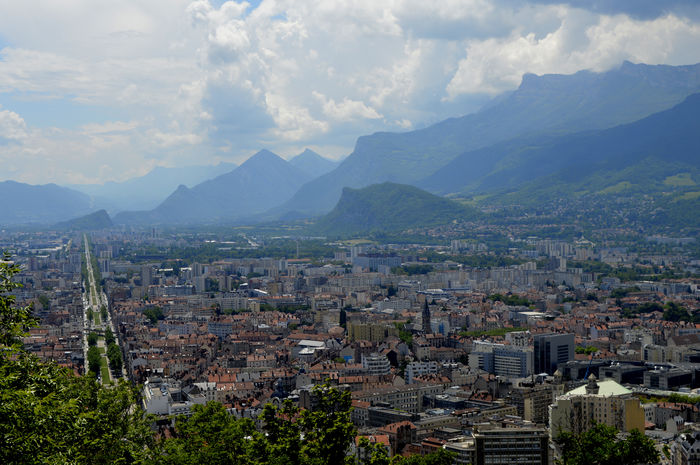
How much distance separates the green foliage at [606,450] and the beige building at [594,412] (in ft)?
22.8

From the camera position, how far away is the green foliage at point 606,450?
29.0 m

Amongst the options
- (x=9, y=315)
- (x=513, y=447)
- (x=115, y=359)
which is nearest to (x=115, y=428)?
(x=513, y=447)

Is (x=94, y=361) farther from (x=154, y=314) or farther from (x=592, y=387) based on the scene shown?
(x=592, y=387)

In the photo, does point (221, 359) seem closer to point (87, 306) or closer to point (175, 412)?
point (175, 412)

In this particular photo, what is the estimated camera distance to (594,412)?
38.9 m

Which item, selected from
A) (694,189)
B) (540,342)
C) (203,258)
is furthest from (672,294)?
(694,189)

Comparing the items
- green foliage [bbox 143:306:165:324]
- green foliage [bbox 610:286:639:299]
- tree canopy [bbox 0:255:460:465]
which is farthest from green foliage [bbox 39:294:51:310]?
tree canopy [bbox 0:255:460:465]

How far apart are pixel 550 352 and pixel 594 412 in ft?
50.7

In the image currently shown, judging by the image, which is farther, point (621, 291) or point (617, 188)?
point (617, 188)

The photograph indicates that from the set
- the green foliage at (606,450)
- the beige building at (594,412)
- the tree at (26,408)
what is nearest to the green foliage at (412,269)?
the beige building at (594,412)

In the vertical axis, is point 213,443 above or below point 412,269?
above

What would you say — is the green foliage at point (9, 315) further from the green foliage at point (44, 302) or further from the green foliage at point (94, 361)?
the green foliage at point (44, 302)

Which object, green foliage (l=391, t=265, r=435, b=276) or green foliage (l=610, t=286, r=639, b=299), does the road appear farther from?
green foliage (l=610, t=286, r=639, b=299)

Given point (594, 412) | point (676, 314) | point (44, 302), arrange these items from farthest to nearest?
point (44, 302), point (676, 314), point (594, 412)
